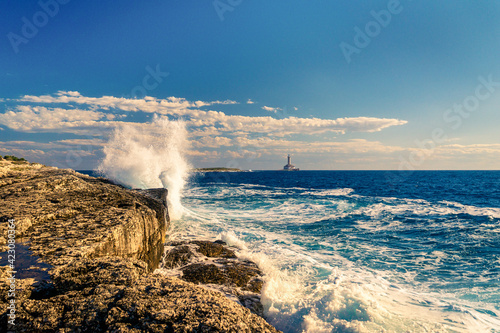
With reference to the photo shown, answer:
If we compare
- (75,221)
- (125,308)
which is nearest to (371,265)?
(125,308)

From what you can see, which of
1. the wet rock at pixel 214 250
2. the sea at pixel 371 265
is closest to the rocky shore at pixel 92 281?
the sea at pixel 371 265

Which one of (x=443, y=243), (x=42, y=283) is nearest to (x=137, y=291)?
(x=42, y=283)

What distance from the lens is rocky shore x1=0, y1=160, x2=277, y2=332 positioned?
2.20 meters

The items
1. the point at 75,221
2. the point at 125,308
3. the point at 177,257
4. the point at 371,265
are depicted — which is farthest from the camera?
the point at 371,265

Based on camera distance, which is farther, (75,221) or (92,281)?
(75,221)

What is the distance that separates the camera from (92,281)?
9.11 ft

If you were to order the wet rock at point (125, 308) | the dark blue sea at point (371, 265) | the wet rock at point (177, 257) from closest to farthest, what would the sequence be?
the wet rock at point (125, 308)
the dark blue sea at point (371, 265)
the wet rock at point (177, 257)

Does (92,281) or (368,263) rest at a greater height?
(92,281)

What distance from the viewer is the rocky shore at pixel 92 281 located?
2.20 metres

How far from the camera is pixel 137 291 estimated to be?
254cm

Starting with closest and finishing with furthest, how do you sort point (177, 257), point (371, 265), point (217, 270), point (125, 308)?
point (125, 308)
point (217, 270)
point (177, 257)
point (371, 265)

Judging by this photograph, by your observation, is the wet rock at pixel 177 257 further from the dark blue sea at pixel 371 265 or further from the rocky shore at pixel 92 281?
the dark blue sea at pixel 371 265

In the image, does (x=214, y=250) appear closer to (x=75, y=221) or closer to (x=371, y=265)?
(x=75, y=221)

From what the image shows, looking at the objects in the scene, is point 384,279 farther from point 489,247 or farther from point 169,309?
point 169,309
